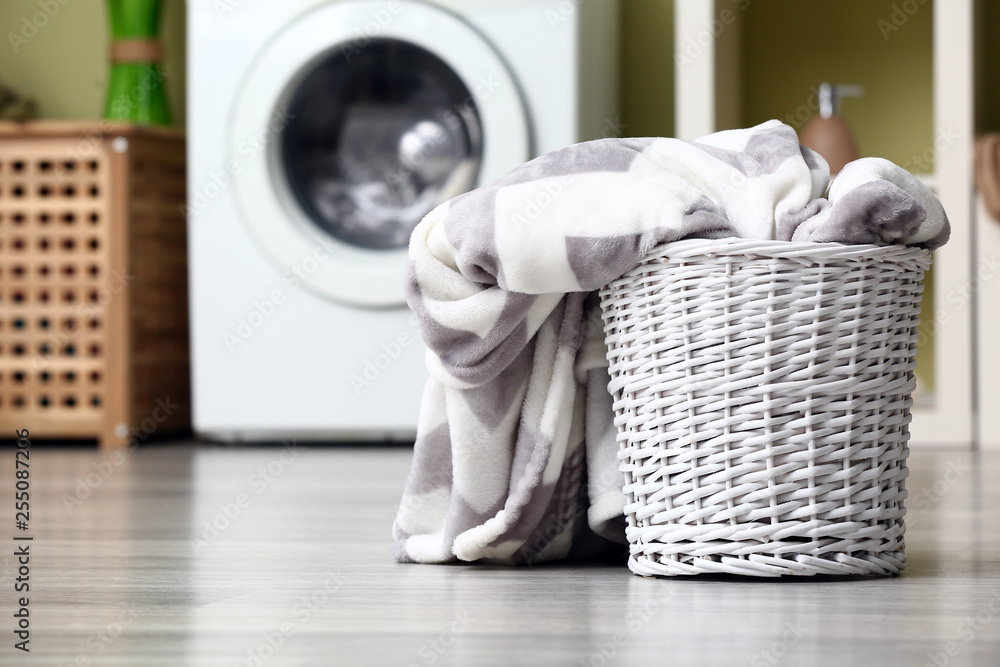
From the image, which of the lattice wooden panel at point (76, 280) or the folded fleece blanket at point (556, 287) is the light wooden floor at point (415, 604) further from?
the lattice wooden panel at point (76, 280)

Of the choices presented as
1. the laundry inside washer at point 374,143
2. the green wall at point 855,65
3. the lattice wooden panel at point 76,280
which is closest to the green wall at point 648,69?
the green wall at point 855,65

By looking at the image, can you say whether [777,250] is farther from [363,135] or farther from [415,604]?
[363,135]

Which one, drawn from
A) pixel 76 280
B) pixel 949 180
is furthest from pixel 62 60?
pixel 949 180

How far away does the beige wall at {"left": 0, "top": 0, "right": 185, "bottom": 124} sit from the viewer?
248 centimetres

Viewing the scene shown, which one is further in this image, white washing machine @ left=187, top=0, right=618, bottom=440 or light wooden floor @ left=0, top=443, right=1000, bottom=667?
white washing machine @ left=187, top=0, right=618, bottom=440

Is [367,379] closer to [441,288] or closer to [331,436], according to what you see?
[331,436]

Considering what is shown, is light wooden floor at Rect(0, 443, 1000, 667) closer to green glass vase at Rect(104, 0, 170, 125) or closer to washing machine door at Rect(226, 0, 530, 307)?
washing machine door at Rect(226, 0, 530, 307)

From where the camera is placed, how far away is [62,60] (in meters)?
2.49

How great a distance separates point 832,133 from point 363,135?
0.79 m

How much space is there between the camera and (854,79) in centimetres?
212

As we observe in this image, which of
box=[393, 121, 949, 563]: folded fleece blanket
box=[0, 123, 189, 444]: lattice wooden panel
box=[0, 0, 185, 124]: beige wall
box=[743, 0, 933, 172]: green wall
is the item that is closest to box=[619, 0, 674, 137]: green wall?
box=[743, 0, 933, 172]: green wall

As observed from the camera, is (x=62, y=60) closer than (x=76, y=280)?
No

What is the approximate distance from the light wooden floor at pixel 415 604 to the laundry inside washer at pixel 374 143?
2.60ft

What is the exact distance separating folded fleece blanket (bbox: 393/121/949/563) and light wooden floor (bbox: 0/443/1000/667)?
5cm
